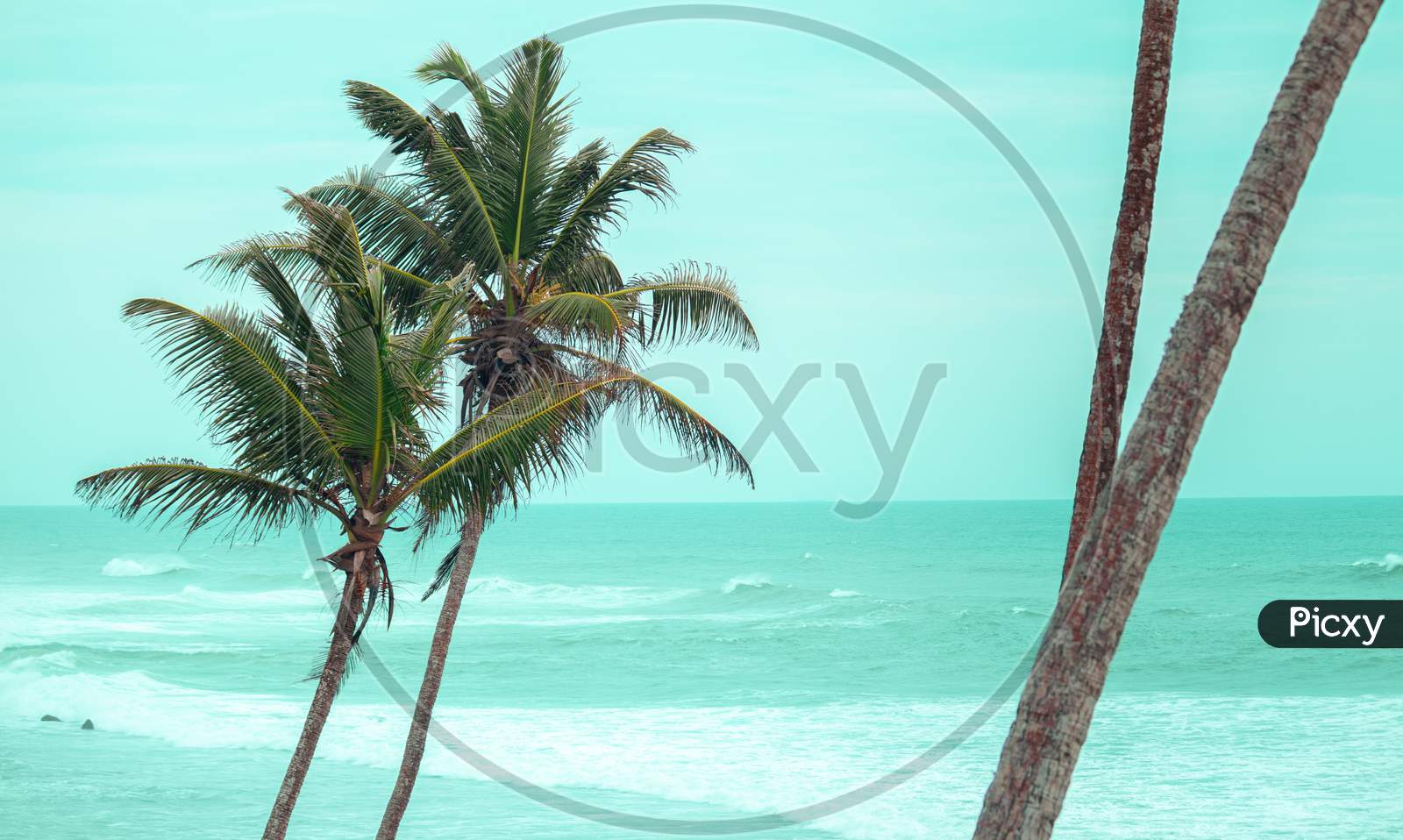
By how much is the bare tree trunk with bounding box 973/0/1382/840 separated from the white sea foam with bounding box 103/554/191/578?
6248 centimetres

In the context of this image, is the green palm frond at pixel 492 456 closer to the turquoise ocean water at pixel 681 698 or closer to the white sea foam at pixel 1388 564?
the turquoise ocean water at pixel 681 698

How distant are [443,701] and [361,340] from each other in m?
25.2

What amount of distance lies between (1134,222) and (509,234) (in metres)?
6.24

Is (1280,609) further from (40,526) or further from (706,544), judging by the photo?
(40,526)

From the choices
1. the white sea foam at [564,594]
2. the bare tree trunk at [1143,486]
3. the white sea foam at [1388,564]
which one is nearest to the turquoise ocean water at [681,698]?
the white sea foam at [1388,564]

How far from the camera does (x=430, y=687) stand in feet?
38.8

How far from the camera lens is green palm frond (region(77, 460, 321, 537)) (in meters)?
8.73

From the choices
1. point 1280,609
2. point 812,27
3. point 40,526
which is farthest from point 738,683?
point 40,526

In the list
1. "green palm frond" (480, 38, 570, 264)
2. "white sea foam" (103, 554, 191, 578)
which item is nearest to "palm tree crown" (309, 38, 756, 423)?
"green palm frond" (480, 38, 570, 264)

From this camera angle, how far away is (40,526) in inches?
3905

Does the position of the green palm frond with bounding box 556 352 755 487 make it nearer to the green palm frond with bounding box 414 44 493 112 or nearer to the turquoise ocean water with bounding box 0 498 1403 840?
the green palm frond with bounding box 414 44 493 112

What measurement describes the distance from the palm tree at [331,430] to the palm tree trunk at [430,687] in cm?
184

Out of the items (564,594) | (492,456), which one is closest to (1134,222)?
(492,456)

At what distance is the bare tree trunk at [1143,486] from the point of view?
180 inches
